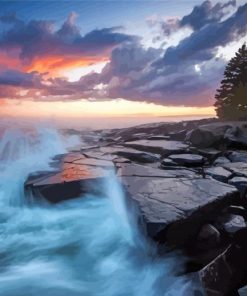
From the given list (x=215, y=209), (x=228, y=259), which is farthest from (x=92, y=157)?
(x=228, y=259)

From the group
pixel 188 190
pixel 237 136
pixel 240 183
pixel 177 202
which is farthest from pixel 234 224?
pixel 237 136

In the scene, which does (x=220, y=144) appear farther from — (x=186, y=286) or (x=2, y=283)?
(x=2, y=283)

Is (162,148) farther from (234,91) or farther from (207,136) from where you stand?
(234,91)

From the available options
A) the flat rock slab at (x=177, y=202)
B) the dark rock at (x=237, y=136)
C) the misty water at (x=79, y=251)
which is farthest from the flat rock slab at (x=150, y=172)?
the dark rock at (x=237, y=136)

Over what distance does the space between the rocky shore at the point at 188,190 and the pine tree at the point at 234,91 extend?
635cm

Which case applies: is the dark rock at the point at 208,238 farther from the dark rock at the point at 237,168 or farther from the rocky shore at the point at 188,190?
the dark rock at the point at 237,168

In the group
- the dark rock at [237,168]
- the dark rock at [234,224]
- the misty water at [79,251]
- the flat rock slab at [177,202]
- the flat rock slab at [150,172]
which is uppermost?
the flat rock slab at [150,172]

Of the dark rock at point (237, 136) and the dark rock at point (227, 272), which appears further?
the dark rock at point (237, 136)

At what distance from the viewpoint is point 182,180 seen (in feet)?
17.9

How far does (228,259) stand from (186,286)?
0.62 meters

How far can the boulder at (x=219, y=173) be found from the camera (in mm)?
5557

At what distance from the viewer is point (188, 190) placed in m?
4.84

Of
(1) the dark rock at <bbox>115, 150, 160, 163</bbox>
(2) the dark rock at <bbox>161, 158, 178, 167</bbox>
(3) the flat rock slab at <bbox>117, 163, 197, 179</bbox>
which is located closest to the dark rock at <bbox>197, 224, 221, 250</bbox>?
(3) the flat rock slab at <bbox>117, 163, 197, 179</bbox>

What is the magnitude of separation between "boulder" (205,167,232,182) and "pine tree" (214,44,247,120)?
9493 mm
